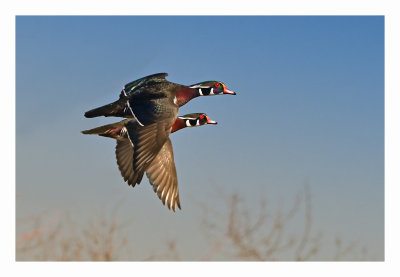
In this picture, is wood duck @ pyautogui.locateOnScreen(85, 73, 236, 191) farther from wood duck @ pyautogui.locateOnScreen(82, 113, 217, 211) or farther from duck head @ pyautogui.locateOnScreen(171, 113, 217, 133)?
duck head @ pyautogui.locateOnScreen(171, 113, 217, 133)

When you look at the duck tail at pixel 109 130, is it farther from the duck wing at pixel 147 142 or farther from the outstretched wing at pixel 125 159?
the duck wing at pixel 147 142

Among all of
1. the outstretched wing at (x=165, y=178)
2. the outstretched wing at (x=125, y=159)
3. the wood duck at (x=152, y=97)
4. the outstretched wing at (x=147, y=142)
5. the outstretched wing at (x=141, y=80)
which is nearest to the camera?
the outstretched wing at (x=147, y=142)

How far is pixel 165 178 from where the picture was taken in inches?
368

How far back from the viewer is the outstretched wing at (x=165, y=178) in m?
9.09

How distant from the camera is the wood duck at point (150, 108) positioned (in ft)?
24.8

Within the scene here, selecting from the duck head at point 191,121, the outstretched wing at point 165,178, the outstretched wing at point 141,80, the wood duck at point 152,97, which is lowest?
the outstretched wing at point 165,178

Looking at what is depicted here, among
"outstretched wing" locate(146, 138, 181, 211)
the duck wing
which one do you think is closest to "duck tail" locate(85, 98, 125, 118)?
the duck wing

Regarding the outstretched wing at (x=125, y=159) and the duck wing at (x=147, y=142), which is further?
the outstretched wing at (x=125, y=159)

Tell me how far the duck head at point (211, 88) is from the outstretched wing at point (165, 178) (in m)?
1.32

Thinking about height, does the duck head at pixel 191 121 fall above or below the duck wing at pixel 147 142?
above

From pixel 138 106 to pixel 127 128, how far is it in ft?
2.67

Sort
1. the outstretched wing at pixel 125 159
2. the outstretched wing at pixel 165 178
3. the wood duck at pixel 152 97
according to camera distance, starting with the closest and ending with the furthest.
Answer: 1. the wood duck at pixel 152 97
2. the outstretched wing at pixel 125 159
3. the outstretched wing at pixel 165 178

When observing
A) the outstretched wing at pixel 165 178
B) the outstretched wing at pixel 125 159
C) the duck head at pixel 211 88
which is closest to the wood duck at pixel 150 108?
the duck head at pixel 211 88

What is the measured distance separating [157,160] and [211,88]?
142cm
